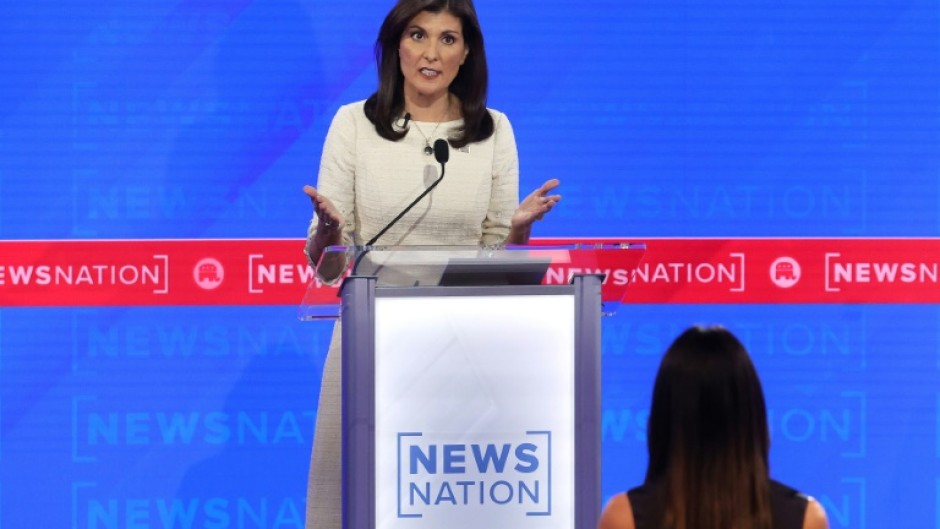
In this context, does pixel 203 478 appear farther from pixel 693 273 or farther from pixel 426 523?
pixel 426 523

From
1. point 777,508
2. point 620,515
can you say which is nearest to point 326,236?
point 620,515

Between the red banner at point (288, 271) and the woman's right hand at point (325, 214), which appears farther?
the red banner at point (288, 271)

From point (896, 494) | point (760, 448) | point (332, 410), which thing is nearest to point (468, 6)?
point (332, 410)

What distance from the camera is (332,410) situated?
10.6ft

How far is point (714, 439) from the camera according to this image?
191cm

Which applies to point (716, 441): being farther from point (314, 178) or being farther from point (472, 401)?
point (314, 178)

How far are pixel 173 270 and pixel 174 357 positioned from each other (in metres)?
0.28

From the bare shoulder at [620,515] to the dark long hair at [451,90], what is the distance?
1.43 metres

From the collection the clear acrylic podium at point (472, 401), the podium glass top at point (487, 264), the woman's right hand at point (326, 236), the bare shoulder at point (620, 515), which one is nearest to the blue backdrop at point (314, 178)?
the woman's right hand at point (326, 236)

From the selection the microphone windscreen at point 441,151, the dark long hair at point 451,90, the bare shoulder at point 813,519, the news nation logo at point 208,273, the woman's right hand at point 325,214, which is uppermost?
the dark long hair at point 451,90

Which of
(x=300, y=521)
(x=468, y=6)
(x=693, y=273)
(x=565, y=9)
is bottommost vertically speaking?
(x=300, y=521)

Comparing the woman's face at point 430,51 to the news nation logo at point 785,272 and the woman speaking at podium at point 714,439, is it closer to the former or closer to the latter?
the woman speaking at podium at point 714,439

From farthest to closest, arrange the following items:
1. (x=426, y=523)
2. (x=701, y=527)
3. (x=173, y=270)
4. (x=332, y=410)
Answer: (x=173, y=270) → (x=332, y=410) → (x=426, y=523) → (x=701, y=527)

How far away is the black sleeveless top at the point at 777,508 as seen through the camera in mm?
1940
